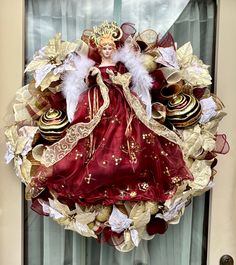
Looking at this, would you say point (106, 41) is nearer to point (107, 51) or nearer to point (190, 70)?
point (107, 51)

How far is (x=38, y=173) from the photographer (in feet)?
3.41

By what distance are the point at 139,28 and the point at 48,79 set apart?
0.34 m

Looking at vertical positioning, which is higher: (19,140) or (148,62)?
(148,62)

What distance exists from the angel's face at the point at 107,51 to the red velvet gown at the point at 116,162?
0.10 feet

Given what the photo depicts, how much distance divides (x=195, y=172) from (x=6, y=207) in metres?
0.55

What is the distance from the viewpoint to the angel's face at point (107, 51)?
1.03 meters

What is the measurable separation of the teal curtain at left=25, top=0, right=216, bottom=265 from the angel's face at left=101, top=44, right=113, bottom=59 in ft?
0.69

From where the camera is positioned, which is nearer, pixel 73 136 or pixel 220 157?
pixel 73 136

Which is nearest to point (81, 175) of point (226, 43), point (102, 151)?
point (102, 151)

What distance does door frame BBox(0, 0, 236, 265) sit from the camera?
1.17m

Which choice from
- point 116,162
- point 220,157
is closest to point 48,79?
point 116,162

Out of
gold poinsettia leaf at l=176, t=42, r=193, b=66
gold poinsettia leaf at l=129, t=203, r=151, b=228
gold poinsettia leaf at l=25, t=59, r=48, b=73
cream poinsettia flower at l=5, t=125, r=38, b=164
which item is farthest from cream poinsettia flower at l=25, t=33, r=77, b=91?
gold poinsettia leaf at l=129, t=203, r=151, b=228

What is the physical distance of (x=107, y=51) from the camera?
103 cm

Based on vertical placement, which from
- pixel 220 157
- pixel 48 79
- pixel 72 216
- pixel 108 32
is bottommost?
pixel 72 216
